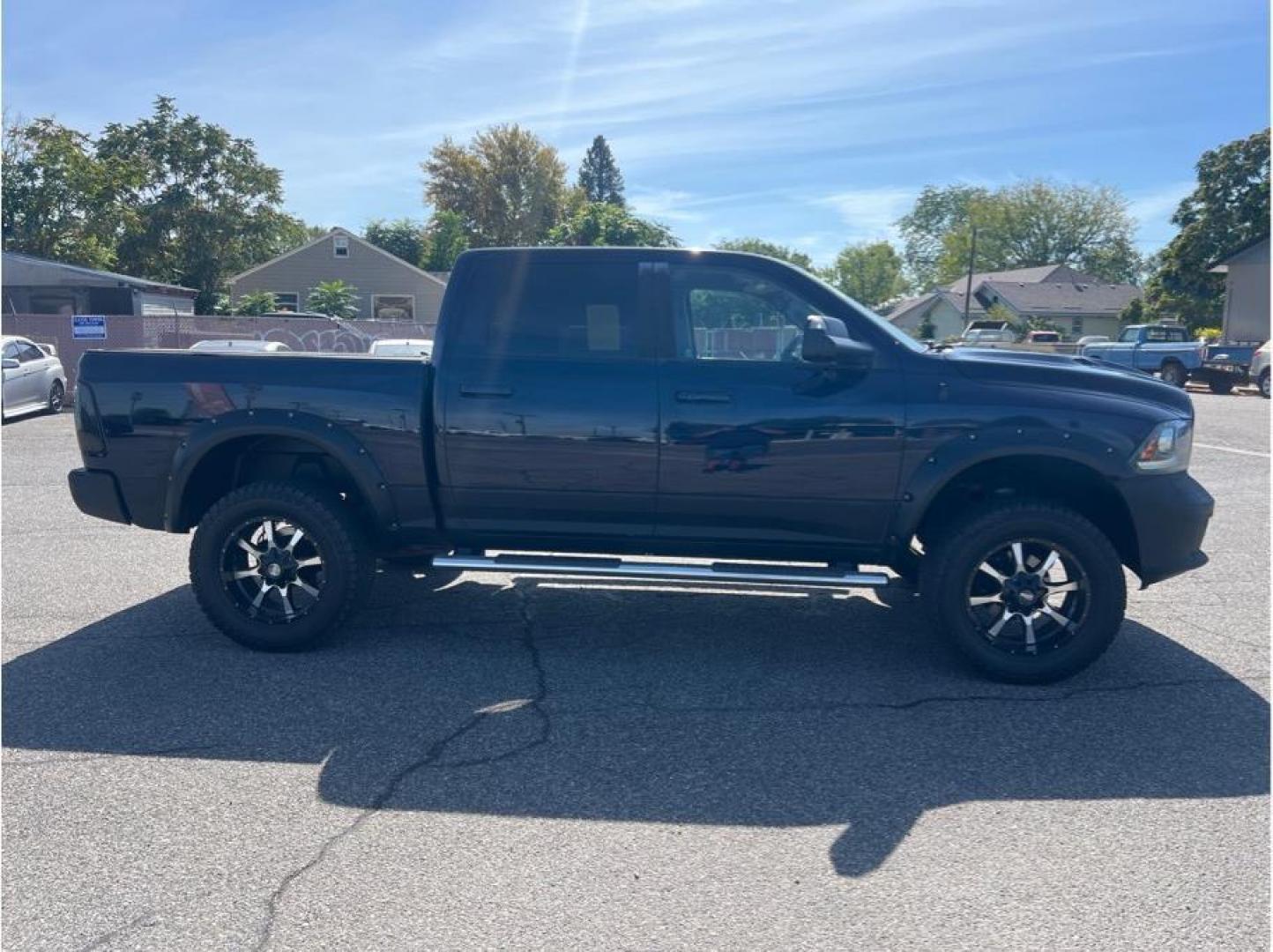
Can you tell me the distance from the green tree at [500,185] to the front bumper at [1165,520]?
225ft

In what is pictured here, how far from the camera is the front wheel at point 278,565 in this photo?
207 inches

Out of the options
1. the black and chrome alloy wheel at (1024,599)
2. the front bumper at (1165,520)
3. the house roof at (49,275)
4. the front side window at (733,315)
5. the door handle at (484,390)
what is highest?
the house roof at (49,275)

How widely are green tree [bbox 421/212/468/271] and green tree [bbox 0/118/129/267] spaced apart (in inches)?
739

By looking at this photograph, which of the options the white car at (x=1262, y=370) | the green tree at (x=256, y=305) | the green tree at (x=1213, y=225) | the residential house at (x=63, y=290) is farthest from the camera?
the green tree at (x=1213, y=225)

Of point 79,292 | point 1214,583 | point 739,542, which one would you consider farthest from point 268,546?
point 79,292

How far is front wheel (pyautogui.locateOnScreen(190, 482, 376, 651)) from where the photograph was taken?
5.25m

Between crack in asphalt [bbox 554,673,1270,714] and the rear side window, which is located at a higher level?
the rear side window

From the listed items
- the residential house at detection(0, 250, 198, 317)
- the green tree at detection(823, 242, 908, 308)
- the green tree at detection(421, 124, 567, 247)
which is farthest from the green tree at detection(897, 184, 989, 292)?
the residential house at detection(0, 250, 198, 317)

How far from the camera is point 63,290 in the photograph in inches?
1403

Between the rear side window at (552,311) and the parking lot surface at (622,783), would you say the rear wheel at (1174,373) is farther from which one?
the rear side window at (552,311)

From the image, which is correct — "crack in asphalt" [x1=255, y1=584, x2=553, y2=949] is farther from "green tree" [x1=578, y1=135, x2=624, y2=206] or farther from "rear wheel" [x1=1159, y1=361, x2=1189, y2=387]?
"green tree" [x1=578, y1=135, x2=624, y2=206]

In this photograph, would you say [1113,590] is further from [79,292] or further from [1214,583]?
[79,292]

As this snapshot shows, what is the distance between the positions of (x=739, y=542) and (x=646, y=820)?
1.90m

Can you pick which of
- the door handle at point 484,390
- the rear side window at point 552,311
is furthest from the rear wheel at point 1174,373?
the door handle at point 484,390
